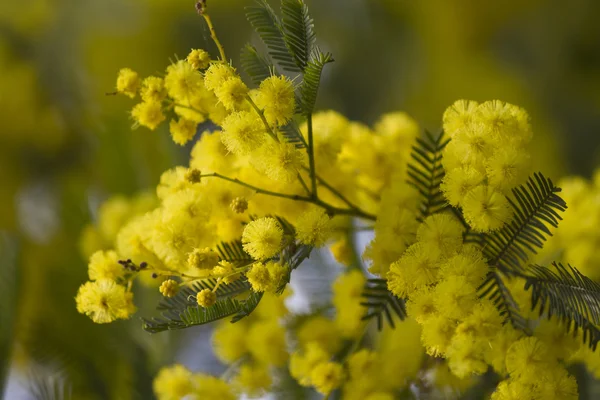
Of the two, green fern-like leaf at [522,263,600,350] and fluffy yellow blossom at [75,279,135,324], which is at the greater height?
fluffy yellow blossom at [75,279,135,324]

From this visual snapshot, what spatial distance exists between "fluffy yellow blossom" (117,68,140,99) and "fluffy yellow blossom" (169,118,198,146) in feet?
0.11

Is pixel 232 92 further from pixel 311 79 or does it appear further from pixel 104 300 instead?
pixel 104 300

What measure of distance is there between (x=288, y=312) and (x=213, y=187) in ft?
0.60

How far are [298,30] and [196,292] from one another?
18 cm

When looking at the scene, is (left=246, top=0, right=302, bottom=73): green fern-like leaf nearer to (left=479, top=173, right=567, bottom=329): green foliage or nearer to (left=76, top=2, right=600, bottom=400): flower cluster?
(left=76, top=2, right=600, bottom=400): flower cluster

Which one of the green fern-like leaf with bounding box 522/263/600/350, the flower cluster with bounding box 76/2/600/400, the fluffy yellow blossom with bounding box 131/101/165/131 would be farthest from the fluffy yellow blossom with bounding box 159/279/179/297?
the green fern-like leaf with bounding box 522/263/600/350

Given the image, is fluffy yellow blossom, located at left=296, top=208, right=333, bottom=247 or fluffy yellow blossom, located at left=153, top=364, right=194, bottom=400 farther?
fluffy yellow blossom, located at left=153, top=364, right=194, bottom=400

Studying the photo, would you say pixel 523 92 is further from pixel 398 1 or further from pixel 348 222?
pixel 348 222

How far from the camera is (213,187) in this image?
0.46 meters

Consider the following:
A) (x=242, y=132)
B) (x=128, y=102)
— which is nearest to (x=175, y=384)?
(x=242, y=132)

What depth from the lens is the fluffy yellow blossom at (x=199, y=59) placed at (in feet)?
1.38

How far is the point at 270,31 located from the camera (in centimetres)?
46

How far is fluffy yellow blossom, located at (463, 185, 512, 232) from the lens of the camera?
1.33 ft

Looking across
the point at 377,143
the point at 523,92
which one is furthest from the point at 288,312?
the point at 523,92
